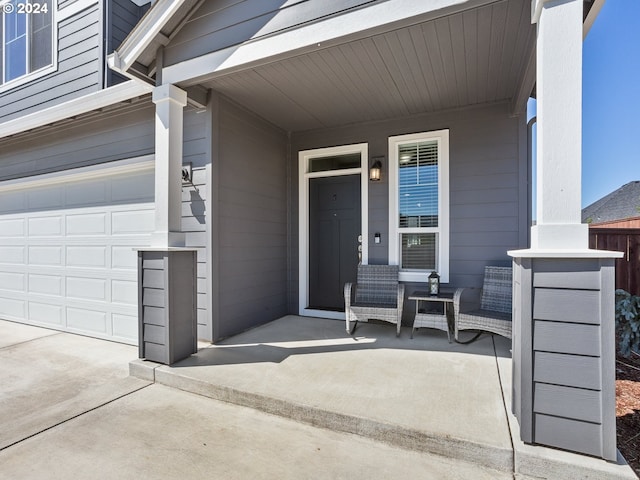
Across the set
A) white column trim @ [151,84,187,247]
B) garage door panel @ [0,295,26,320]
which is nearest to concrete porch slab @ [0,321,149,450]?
garage door panel @ [0,295,26,320]

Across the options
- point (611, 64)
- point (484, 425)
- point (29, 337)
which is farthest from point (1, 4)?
point (611, 64)

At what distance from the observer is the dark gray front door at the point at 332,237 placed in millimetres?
4941

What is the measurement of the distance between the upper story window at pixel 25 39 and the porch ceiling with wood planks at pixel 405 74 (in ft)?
11.2

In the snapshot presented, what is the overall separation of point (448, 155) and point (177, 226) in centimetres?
304

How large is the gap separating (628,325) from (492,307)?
1.11 metres

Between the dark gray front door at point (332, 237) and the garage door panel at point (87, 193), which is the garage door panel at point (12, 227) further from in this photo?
the dark gray front door at point (332, 237)

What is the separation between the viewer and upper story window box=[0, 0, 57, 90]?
195 inches

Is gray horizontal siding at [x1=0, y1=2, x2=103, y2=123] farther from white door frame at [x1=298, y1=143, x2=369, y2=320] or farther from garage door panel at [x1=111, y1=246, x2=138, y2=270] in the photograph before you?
white door frame at [x1=298, y1=143, x2=369, y2=320]

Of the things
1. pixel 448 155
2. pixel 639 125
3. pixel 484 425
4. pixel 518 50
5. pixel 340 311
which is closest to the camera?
pixel 484 425

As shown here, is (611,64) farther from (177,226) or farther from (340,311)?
(177,226)

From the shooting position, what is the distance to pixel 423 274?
4.14m

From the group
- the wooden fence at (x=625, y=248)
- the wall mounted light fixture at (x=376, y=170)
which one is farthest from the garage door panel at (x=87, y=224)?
the wooden fence at (x=625, y=248)

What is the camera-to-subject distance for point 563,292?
1.78 m

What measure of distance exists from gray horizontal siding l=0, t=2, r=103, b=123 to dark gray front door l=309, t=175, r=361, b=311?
121 inches
